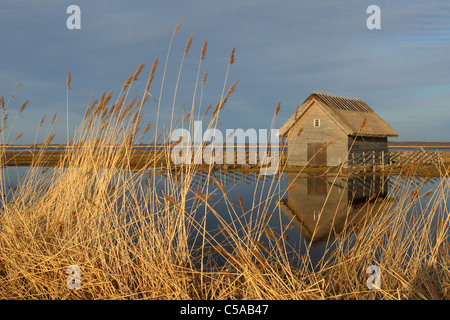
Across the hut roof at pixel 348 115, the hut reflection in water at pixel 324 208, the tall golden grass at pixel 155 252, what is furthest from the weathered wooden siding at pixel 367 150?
the tall golden grass at pixel 155 252

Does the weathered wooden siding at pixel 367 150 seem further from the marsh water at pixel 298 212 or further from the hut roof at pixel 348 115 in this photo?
the marsh water at pixel 298 212

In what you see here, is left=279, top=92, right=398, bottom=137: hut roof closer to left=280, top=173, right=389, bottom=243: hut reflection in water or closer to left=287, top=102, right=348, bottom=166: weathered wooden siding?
left=287, top=102, right=348, bottom=166: weathered wooden siding

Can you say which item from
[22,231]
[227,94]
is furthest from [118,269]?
[227,94]

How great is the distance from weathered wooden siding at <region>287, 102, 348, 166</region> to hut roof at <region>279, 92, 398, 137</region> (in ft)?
1.43

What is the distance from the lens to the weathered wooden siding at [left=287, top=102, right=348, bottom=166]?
24891 millimetres

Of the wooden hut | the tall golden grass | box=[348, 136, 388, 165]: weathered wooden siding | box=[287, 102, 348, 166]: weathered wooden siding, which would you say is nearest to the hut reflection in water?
the tall golden grass

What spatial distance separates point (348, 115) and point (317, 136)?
2.36m

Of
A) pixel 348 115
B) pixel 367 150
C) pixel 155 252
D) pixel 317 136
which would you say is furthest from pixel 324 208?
pixel 367 150

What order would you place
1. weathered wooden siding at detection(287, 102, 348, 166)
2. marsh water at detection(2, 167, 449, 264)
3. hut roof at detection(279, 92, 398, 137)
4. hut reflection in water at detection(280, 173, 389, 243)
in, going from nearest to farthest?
marsh water at detection(2, 167, 449, 264) → hut reflection in water at detection(280, 173, 389, 243) → hut roof at detection(279, 92, 398, 137) → weathered wooden siding at detection(287, 102, 348, 166)

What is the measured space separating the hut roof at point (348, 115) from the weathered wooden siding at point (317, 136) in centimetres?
44

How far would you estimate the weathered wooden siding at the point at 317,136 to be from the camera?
81.7 ft

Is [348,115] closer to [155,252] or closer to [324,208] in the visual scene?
[324,208]
